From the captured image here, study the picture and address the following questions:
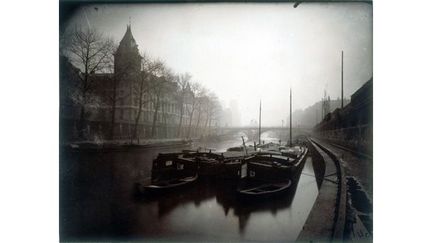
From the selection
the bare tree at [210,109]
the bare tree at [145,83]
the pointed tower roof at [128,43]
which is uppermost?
the pointed tower roof at [128,43]

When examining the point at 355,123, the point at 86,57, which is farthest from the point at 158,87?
the point at 355,123

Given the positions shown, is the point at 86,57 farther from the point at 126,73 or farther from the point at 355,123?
the point at 355,123

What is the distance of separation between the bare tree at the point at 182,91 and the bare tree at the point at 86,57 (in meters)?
0.74

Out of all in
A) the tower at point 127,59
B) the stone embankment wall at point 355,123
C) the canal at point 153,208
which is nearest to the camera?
the canal at point 153,208

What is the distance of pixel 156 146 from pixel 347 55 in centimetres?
201

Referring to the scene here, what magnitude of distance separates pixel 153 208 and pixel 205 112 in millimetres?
1037

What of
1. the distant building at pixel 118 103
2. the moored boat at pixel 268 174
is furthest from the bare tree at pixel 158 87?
the moored boat at pixel 268 174

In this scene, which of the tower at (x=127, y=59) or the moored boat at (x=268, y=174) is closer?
the moored boat at (x=268, y=174)

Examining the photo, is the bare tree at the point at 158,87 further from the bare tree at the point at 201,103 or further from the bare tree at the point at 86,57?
the bare tree at the point at 86,57

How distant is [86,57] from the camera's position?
2822 mm

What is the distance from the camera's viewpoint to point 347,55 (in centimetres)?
269

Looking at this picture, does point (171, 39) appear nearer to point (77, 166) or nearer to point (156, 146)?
point (156, 146)

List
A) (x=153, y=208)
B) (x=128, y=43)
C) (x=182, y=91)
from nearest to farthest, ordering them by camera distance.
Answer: (x=153, y=208) → (x=128, y=43) → (x=182, y=91)

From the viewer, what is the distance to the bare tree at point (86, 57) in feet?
9.12
